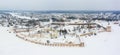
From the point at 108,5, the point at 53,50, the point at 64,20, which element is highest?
the point at 108,5

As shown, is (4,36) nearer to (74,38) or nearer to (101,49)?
(74,38)

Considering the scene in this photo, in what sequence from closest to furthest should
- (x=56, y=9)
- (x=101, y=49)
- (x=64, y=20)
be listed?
(x=101, y=49)
(x=56, y=9)
(x=64, y=20)

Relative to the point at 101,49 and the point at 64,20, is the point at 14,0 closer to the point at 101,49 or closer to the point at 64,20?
the point at 64,20

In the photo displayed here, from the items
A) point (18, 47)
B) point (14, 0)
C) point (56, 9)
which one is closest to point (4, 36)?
point (18, 47)

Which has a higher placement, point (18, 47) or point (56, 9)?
point (56, 9)

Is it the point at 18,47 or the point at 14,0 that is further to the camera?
the point at 14,0

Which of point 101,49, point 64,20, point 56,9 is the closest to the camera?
point 101,49
